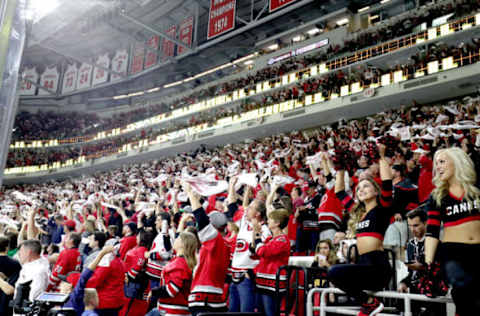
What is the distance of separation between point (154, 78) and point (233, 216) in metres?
28.0

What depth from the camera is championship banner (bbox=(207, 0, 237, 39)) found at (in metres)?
20.5

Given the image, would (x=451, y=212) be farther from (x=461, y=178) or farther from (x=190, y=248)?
(x=190, y=248)

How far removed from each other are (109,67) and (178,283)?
96.5 feet

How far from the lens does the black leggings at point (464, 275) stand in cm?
208

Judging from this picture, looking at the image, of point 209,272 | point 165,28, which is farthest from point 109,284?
point 165,28

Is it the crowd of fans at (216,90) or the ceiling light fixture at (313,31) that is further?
the ceiling light fixture at (313,31)

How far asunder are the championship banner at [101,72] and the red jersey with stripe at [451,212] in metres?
31.2

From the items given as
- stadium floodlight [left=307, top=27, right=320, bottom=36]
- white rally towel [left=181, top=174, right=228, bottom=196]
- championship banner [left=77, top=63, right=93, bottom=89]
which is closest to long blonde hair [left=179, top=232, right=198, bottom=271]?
white rally towel [left=181, top=174, right=228, bottom=196]

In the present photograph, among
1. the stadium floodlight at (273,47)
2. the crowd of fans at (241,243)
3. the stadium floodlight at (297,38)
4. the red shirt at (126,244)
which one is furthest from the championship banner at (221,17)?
the red shirt at (126,244)

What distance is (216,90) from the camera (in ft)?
82.7

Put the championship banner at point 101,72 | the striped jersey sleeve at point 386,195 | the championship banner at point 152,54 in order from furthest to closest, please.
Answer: the championship banner at point 101,72, the championship banner at point 152,54, the striped jersey sleeve at point 386,195

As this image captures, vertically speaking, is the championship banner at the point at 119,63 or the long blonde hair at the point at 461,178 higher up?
the championship banner at the point at 119,63

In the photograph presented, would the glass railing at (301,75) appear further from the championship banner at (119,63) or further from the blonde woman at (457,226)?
the blonde woman at (457,226)

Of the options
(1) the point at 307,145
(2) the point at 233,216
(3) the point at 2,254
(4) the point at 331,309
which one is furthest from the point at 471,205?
(1) the point at 307,145
